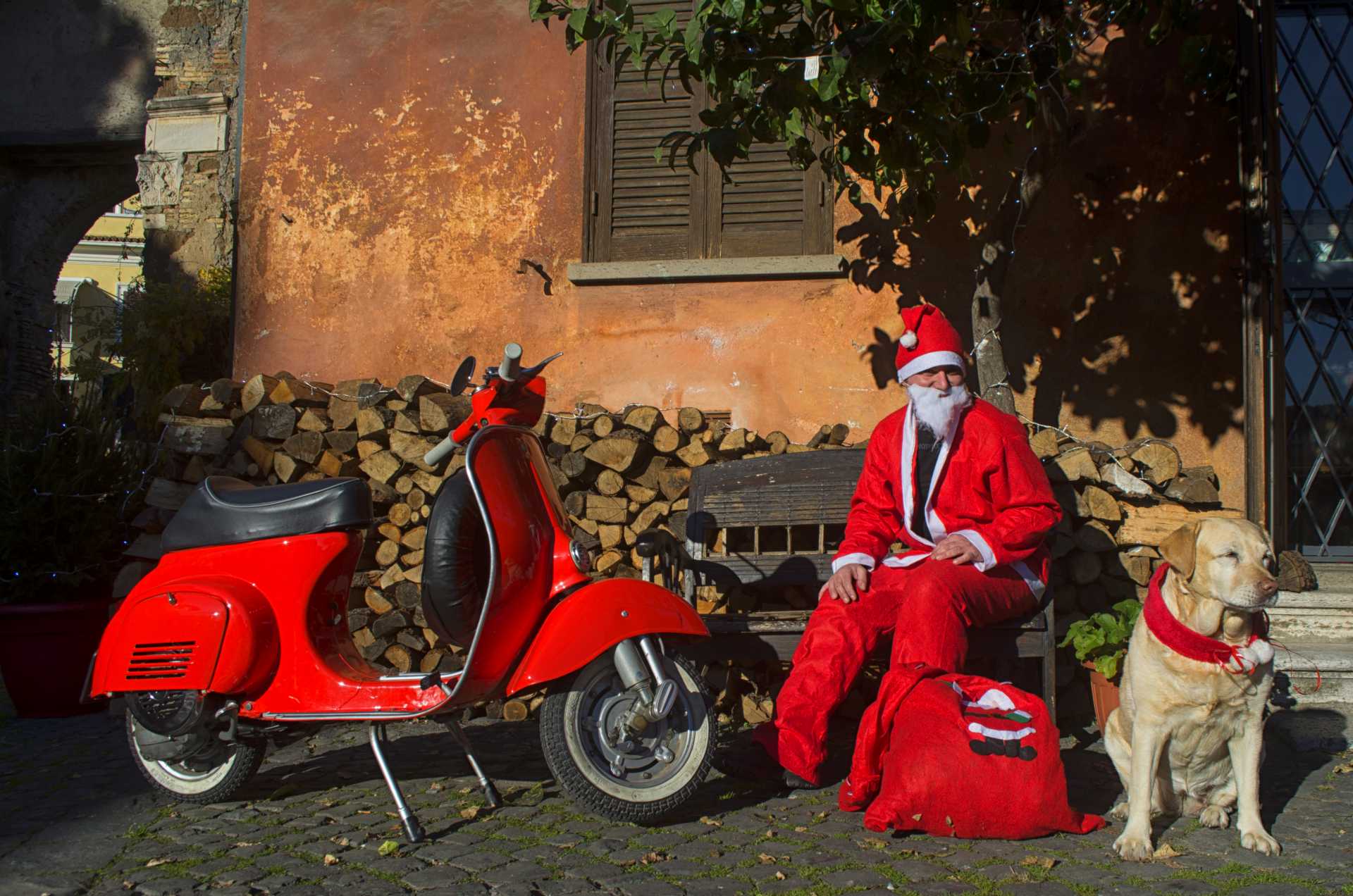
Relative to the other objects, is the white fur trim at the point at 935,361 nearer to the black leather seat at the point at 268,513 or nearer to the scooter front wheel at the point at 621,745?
the scooter front wheel at the point at 621,745

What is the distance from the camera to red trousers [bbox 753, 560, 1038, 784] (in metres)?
3.54

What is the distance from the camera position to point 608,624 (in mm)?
3318

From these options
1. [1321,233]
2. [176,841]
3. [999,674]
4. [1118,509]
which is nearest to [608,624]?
[176,841]

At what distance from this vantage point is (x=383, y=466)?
521cm

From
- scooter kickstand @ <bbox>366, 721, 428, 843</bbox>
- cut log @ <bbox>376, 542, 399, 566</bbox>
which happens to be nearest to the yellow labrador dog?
scooter kickstand @ <bbox>366, 721, 428, 843</bbox>

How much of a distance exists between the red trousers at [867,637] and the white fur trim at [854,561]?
0.11m

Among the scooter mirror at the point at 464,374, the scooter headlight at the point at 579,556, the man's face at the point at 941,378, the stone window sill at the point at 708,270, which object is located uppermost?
the stone window sill at the point at 708,270

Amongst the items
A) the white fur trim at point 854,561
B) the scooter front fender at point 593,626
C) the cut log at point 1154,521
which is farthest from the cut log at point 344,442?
the cut log at point 1154,521

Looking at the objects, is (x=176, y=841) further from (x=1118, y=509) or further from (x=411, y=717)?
(x=1118, y=509)

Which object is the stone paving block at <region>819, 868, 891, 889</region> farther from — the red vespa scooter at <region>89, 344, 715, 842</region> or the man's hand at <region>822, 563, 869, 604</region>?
the man's hand at <region>822, 563, 869, 604</region>

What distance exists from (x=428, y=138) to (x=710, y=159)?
62.8 inches

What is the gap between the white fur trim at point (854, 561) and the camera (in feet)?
12.9

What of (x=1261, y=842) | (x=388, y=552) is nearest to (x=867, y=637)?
(x=1261, y=842)

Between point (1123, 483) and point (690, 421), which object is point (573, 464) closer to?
point (690, 421)
